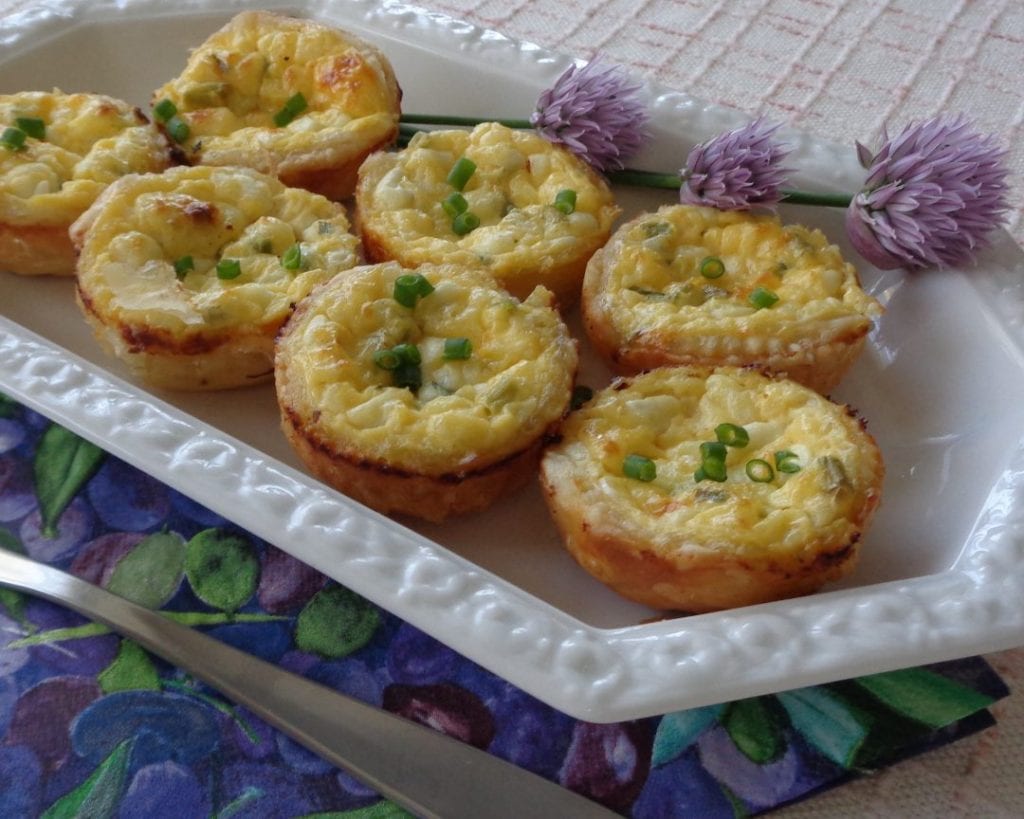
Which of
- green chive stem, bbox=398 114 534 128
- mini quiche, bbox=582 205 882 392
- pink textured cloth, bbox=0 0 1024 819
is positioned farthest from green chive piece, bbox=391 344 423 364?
pink textured cloth, bbox=0 0 1024 819

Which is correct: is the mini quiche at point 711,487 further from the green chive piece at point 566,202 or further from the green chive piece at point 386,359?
the green chive piece at point 566,202

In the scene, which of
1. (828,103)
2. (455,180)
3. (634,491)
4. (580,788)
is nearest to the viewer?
(580,788)

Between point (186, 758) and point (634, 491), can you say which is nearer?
point (186, 758)

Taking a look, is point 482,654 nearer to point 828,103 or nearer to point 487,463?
point 487,463

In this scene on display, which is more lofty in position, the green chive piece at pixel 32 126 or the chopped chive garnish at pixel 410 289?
the green chive piece at pixel 32 126

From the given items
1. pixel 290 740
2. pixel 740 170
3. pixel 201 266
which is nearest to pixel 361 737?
pixel 290 740

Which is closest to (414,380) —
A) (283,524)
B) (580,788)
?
(283,524)

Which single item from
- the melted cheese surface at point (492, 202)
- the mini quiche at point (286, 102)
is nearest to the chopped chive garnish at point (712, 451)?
the melted cheese surface at point (492, 202)
